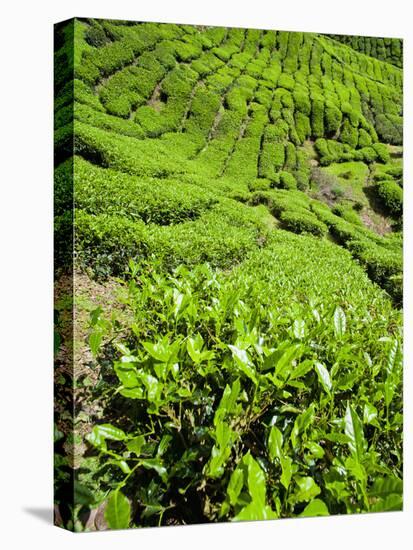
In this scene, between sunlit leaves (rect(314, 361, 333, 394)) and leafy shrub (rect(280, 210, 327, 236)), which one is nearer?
sunlit leaves (rect(314, 361, 333, 394))

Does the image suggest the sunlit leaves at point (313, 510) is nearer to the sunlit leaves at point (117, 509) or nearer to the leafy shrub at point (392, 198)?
the sunlit leaves at point (117, 509)

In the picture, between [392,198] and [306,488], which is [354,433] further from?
[392,198]

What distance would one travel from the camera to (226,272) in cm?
456

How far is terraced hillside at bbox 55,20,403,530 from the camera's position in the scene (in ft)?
13.0

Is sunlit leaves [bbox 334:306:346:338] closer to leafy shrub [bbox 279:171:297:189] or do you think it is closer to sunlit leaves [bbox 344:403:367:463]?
sunlit leaves [bbox 344:403:367:463]

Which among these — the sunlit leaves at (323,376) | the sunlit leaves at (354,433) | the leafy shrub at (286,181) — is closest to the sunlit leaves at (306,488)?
the sunlit leaves at (354,433)

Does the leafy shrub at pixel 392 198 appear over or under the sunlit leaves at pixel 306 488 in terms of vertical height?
over

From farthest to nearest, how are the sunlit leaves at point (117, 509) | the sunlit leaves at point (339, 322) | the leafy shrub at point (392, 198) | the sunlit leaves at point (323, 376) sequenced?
1. the leafy shrub at point (392, 198)
2. the sunlit leaves at point (339, 322)
3. the sunlit leaves at point (323, 376)
4. the sunlit leaves at point (117, 509)

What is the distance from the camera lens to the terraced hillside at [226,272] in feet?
13.0

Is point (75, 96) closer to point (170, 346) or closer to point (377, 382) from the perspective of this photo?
point (170, 346)

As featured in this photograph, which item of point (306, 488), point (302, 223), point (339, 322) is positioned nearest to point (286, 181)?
point (302, 223)

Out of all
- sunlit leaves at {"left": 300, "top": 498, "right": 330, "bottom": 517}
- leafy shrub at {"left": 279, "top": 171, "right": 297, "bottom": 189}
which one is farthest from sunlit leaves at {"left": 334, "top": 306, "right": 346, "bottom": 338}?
sunlit leaves at {"left": 300, "top": 498, "right": 330, "bottom": 517}

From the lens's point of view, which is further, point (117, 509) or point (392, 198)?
point (392, 198)

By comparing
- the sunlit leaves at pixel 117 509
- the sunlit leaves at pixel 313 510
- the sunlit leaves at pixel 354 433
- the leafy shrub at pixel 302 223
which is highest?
the leafy shrub at pixel 302 223
